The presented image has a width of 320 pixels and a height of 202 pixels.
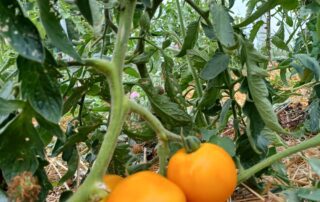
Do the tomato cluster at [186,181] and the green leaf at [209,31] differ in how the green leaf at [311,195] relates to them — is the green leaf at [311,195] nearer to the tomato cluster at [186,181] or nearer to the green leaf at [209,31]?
the tomato cluster at [186,181]

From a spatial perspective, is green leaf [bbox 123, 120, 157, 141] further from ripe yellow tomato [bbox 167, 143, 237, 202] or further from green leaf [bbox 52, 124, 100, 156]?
ripe yellow tomato [bbox 167, 143, 237, 202]

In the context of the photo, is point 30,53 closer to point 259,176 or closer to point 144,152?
point 259,176

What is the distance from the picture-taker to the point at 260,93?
33.2 inches

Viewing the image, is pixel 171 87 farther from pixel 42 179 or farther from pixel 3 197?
pixel 3 197

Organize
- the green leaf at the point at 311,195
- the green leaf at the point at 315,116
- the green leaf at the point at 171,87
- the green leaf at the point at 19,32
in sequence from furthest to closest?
the green leaf at the point at 315,116 < the green leaf at the point at 171,87 < the green leaf at the point at 311,195 < the green leaf at the point at 19,32

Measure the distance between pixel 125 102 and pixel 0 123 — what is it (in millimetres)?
162

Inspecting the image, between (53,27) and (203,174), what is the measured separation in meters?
0.26

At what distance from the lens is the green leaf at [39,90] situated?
0.63 meters

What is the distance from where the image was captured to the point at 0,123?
707 mm

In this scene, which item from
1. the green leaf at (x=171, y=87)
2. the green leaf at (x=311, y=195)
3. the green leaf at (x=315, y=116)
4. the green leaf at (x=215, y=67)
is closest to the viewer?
the green leaf at (x=311, y=195)

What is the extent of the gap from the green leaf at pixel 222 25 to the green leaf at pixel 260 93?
0.21 ft

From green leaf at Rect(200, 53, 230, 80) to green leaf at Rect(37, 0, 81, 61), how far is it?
0.34 metres

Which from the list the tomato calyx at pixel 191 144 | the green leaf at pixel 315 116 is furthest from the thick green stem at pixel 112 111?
the green leaf at pixel 315 116

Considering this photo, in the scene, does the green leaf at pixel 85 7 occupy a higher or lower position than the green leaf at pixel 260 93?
higher
